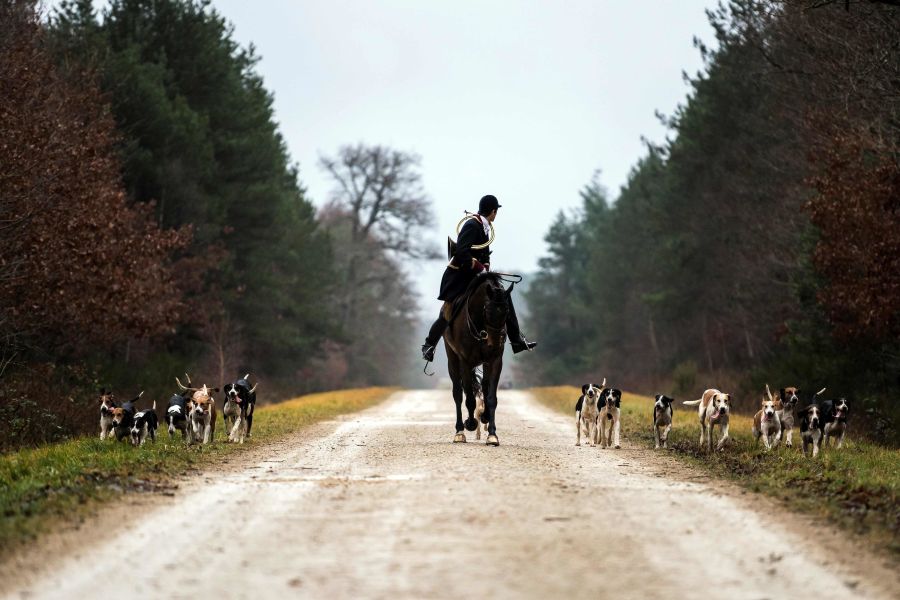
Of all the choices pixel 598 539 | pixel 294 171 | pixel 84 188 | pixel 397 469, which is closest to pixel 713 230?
pixel 294 171

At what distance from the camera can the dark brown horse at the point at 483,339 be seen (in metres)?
16.5

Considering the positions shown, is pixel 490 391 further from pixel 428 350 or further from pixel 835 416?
pixel 835 416

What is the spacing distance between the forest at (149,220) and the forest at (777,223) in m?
14.3

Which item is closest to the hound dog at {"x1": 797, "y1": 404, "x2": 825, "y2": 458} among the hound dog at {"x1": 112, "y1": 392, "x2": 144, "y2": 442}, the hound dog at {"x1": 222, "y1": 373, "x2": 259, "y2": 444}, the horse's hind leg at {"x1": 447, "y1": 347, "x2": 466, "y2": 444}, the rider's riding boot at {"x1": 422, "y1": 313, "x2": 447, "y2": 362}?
the horse's hind leg at {"x1": 447, "y1": 347, "x2": 466, "y2": 444}

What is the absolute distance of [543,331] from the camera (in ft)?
344

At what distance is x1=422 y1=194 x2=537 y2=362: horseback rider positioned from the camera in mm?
17125

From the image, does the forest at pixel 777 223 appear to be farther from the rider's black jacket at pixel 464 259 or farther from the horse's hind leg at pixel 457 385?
the horse's hind leg at pixel 457 385

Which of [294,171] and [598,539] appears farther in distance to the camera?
[294,171]

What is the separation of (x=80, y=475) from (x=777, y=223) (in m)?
27.0

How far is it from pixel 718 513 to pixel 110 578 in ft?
16.2

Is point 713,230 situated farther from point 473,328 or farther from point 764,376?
point 473,328

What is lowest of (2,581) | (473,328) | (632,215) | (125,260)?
(2,581)

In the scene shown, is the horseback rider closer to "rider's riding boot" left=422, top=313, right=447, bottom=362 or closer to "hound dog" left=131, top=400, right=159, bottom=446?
"rider's riding boot" left=422, top=313, right=447, bottom=362

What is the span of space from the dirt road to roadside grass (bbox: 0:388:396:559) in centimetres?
Answer: 65
